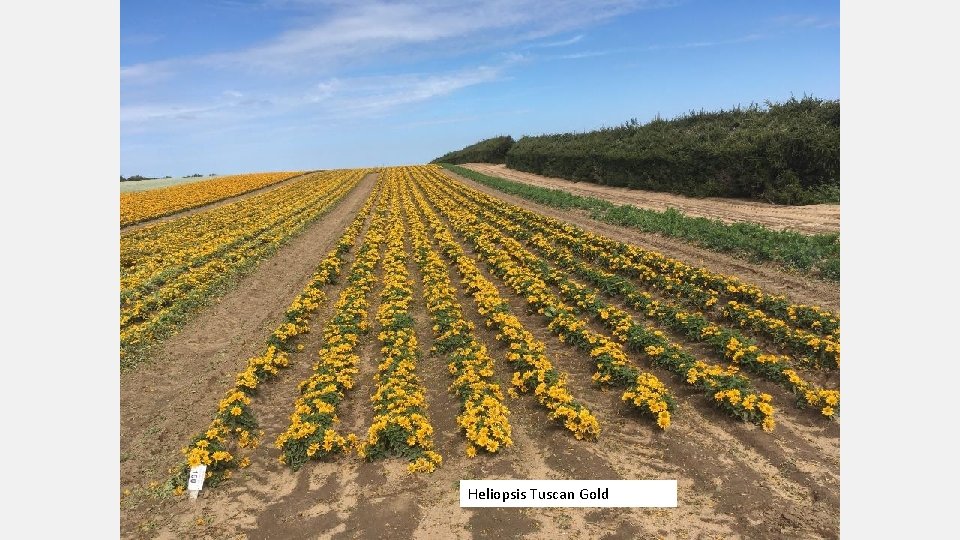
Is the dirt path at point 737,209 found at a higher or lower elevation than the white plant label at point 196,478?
higher

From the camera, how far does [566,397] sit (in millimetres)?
8344

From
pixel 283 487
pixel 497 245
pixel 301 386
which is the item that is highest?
pixel 497 245

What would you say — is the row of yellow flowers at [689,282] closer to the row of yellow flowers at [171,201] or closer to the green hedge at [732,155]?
the green hedge at [732,155]

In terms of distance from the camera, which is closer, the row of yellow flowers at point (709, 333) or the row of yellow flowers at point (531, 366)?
the row of yellow flowers at point (531, 366)

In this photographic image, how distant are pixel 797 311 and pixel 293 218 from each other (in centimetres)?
2245

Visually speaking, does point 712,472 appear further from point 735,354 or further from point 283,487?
point 283,487

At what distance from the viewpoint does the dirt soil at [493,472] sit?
250 inches

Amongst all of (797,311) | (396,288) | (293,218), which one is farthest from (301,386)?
(293,218)

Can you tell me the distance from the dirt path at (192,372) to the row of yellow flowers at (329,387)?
1610mm

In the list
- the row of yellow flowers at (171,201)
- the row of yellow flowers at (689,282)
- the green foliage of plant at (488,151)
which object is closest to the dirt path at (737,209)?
the row of yellow flowers at (689,282)

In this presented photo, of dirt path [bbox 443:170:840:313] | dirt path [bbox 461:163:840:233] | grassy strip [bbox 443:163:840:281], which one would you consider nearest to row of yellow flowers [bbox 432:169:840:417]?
dirt path [bbox 443:170:840:313]

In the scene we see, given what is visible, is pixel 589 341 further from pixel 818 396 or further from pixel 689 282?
pixel 689 282

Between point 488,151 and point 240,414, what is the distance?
224 feet

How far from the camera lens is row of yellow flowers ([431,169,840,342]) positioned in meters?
11.0
